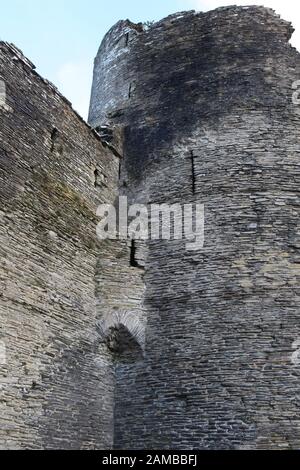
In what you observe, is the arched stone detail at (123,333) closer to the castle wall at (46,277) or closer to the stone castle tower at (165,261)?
the stone castle tower at (165,261)

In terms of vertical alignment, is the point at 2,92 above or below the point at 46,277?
above

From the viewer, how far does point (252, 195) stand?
9648mm

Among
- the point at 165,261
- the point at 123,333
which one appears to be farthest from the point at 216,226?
the point at 123,333

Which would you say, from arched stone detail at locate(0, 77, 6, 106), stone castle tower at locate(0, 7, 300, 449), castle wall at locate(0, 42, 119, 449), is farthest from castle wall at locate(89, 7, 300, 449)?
arched stone detail at locate(0, 77, 6, 106)

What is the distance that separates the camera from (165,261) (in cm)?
970

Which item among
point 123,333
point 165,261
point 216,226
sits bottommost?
point 123,333

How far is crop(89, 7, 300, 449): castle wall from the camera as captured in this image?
845cm

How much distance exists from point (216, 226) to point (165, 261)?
0.97 meters

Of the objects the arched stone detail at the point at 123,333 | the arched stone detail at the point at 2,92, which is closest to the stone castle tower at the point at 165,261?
the arched stone detail at the point at 123,333

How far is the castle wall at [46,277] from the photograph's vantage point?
7.89 m

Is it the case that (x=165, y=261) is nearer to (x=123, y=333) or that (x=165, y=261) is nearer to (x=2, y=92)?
(x=123, y=333)

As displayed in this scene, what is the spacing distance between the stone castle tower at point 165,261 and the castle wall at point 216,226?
0.07 ft

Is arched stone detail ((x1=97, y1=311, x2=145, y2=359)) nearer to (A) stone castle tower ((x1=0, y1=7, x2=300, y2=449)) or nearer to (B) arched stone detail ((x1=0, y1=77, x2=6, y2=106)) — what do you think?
(A) stone castle tower ((x1=0, y1=7, x2=300, y2=449))
